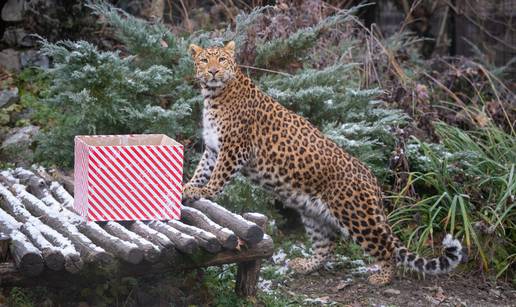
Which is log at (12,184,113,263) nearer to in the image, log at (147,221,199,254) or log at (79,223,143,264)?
log at (79,223,143,264)

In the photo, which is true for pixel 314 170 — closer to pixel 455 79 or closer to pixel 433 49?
pixel 455 79

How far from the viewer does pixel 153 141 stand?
20.3ft

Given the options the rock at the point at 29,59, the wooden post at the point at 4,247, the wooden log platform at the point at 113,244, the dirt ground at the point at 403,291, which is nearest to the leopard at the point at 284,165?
the dirt ground at the point at 403,291

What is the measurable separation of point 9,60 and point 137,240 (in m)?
6.01

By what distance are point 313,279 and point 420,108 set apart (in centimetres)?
299

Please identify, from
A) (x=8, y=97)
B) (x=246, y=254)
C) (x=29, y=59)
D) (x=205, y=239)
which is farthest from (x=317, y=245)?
(x=29, y=59)

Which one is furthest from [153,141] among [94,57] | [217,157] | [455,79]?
[455,79]

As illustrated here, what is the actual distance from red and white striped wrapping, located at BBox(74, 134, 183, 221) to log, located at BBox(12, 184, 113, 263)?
18 cm

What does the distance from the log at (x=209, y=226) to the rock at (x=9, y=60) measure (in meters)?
5.32

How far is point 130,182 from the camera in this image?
5551 mm

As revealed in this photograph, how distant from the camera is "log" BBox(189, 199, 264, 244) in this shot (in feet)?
18.0

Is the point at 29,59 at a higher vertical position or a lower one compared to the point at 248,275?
higher

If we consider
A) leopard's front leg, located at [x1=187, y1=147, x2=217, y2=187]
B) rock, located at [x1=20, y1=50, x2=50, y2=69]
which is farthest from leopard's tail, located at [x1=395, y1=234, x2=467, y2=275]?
rock, located at [x1=20, y1=50, x2=50, y2=69]

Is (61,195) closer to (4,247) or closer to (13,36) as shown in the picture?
(4,247)
